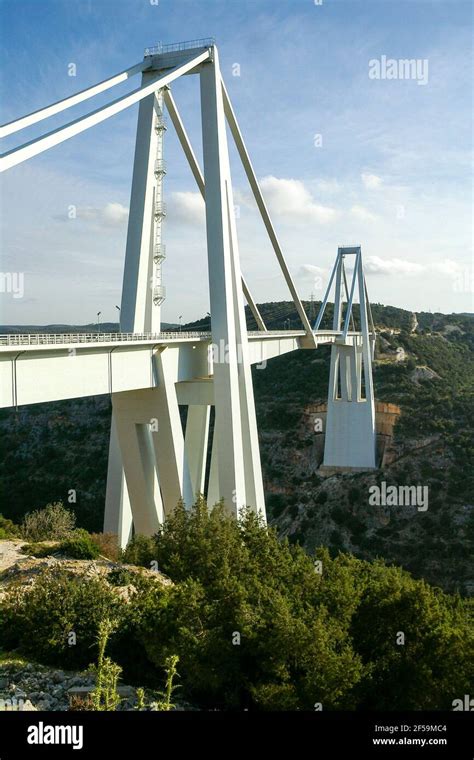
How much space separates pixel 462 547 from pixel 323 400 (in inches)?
834

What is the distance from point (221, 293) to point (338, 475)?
32.7m

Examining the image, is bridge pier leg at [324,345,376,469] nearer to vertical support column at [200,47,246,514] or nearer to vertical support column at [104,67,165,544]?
vertical support column at [200,47,246,514]

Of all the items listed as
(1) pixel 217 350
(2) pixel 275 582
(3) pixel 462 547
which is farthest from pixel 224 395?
(3) pixel 462 547

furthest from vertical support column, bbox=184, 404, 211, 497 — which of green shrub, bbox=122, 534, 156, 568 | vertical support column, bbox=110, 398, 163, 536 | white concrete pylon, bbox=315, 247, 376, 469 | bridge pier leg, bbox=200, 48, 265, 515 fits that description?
white concrete pylon, bbox=315, 247, 376, 469

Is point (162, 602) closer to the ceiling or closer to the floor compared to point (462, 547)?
closer to the ceiling

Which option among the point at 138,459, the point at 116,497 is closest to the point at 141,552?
the point at 138,459

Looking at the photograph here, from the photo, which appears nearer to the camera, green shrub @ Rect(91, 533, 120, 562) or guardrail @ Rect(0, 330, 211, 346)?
guardrail @ Rect(0, 330, 211, 346)

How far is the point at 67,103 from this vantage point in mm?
14297

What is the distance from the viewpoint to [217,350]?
18703 mm

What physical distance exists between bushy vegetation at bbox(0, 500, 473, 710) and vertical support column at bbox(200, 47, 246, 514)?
580 cm

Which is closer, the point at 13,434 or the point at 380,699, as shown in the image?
the point at 380,699

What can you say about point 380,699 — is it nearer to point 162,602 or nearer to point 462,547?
point 162,602

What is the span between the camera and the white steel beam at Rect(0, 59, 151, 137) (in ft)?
38.7

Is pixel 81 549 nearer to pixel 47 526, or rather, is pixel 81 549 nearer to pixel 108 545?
pixel 108 545
